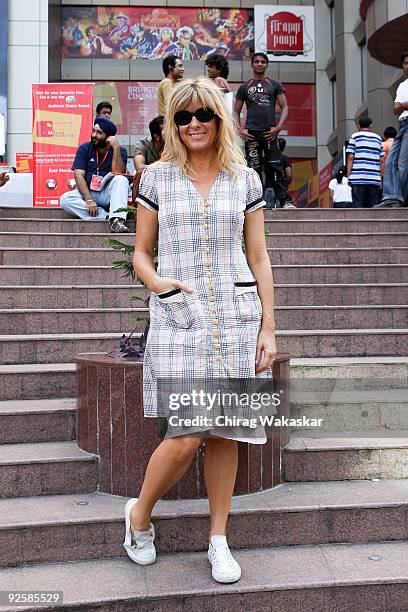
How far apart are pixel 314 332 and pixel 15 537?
3036 millimetres

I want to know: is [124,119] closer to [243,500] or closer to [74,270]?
[74,270]

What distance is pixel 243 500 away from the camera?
11.4 ft

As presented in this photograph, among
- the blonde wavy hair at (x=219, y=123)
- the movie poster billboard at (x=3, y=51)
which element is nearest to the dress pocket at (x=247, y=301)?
the blonde wavy hair at (x=219, y=123)

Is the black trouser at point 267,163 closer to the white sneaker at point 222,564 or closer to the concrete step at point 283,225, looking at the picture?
the concrete step at point 283,225

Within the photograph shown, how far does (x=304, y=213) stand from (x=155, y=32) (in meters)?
16.7

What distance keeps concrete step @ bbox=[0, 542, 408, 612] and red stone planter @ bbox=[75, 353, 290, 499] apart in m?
0.42

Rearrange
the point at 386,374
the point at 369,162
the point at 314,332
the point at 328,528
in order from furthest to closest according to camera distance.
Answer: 1. the point at 369,162
2. the point at 314,332
3. the point at 386,374
4. the point at 328,528

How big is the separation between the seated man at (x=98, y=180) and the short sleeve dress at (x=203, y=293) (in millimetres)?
4732

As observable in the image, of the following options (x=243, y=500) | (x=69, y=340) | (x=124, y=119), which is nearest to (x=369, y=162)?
(x=69, y=340)

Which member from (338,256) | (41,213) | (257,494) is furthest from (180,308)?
(41,213)

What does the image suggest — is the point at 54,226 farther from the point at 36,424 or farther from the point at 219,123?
the point at 219,123

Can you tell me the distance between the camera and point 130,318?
218 inches

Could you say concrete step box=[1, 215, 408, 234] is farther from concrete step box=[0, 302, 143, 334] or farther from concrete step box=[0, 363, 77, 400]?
concrete step box=[0, 363, 77, 400]

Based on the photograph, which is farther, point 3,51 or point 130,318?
point 3,51
